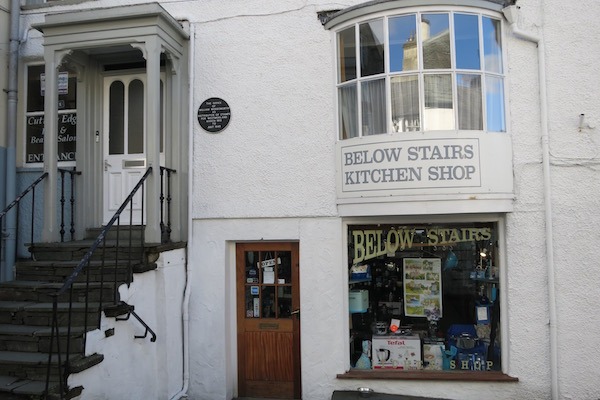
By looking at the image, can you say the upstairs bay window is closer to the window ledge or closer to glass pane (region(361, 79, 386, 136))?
glass pane (region(361, 79, 386, 136))

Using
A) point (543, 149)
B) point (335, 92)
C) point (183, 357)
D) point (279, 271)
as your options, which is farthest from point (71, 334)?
point (543, 149)

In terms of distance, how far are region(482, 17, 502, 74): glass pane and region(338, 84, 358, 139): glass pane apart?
1.70 metres

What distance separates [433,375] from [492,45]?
167 inches

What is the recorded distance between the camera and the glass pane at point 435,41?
18.5 feet

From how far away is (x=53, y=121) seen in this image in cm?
608

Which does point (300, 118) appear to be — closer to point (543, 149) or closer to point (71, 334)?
point (543, 149)

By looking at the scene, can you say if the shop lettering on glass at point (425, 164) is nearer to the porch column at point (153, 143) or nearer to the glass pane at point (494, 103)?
the glass pane at point (494, 103)

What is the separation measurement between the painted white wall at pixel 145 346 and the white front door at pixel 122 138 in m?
1.40

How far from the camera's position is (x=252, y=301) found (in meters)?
6.31

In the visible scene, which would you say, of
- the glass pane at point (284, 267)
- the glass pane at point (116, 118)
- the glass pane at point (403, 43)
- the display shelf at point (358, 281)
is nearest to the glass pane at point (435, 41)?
the glass pane at point (403, 43)

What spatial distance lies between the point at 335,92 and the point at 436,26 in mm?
1484

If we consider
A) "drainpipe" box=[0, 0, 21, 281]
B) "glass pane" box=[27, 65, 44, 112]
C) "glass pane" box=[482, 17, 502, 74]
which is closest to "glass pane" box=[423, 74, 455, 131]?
"glass pane" box=[482, 17, 502, 74]

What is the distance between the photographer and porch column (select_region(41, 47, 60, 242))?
6.01 metres

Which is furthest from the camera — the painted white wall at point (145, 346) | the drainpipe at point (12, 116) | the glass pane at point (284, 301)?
the drainpipe at point (12, 116)
